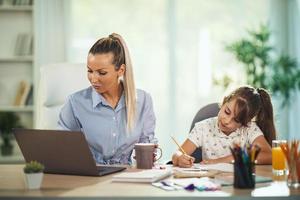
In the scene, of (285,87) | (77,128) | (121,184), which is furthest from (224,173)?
(285,87)

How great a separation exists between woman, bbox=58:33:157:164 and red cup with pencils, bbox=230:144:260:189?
0.81 m

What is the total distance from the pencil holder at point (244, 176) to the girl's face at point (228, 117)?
73 centimetres

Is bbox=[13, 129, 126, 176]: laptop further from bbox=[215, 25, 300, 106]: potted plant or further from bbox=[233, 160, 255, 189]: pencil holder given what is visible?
bbox=[215, 25, 300, 106]: potted plant

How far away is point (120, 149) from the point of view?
2342 millimetres

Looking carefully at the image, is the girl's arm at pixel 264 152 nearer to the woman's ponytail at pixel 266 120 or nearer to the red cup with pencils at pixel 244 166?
the woman's ponytail at pixel 266 120

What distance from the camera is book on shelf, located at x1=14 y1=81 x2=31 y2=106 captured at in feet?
15.2

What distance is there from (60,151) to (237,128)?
0.92 m

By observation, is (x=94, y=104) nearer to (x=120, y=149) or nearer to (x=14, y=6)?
(x=120, y=149)

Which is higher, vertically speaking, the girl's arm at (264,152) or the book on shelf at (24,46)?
the book on shelf at (24,46)

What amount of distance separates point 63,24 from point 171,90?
1.16 meters

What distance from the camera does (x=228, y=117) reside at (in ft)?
7.64

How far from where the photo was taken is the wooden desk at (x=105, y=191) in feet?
4.80

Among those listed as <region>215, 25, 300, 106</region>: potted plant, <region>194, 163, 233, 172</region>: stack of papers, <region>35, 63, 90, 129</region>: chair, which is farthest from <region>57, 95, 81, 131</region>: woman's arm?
<region>215, 25, 300, 106</region>: potted plant

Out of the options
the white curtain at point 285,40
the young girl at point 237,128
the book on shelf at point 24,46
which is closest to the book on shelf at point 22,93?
the book on shelf at point 24,46
